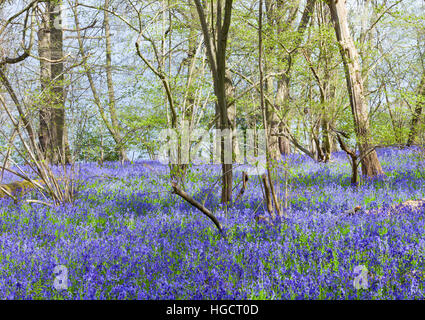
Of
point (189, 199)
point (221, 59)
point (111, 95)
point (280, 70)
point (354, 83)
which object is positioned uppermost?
point (111, 95)

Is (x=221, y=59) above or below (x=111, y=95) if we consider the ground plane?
below

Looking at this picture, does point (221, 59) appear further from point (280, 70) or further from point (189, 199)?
point (280, 70)

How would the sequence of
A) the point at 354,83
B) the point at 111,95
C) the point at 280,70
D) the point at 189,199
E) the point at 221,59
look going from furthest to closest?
the point at 111,95 < the point at 280,70 < the point at 354,83 < the point at 221,59 < the point at 189,199

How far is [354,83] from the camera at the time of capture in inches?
299

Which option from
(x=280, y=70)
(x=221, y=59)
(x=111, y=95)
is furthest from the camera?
(x=111, y=95)

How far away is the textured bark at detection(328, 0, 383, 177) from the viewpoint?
24.5ft

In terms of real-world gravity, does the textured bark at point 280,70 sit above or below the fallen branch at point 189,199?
above

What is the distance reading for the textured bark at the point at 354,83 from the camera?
7.45m

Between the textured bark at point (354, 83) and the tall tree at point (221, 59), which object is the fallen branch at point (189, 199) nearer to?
the tall tree at point (221, 59)

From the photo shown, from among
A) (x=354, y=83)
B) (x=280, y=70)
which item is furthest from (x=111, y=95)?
(x=354, y=83)

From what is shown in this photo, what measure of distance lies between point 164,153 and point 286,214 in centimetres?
400

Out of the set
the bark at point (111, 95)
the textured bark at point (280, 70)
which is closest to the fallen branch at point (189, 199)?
the textured bark at point (280, 70)

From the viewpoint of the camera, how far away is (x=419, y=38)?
42.4 feet
